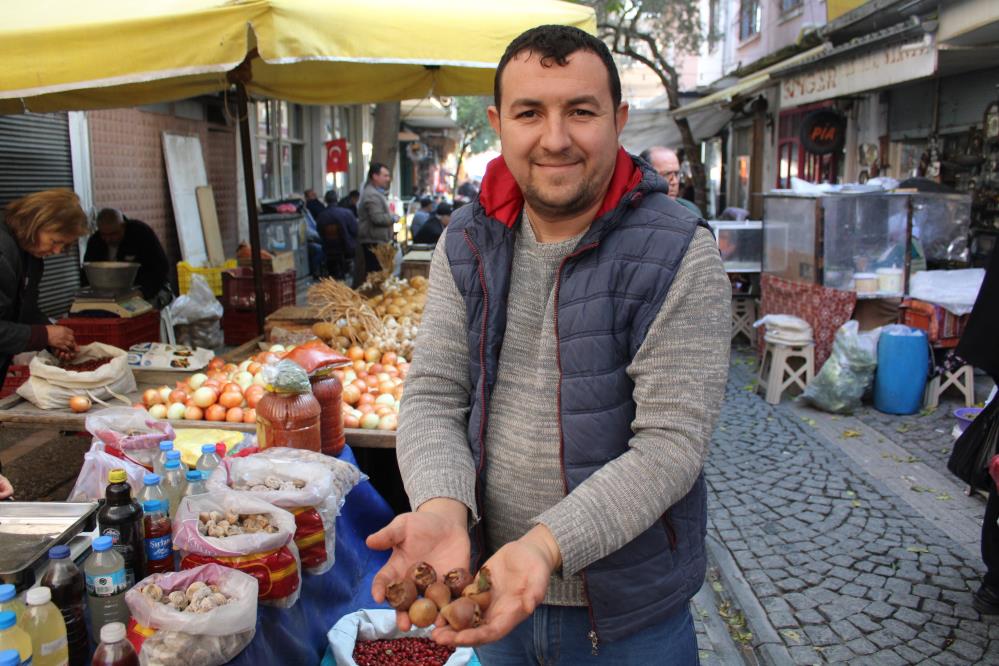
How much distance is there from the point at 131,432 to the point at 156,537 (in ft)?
3.37

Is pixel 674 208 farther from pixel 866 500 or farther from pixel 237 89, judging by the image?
pixel 237 89

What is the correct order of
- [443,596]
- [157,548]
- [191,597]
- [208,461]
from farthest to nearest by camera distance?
[208,461]
[157,548]
[191,597]
[443,596]

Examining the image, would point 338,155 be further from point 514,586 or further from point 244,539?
point 514,586

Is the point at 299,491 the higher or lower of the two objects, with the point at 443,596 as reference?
lower

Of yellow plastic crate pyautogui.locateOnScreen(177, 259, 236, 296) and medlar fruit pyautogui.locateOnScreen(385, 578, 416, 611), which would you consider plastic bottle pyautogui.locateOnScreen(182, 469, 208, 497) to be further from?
yellow plastic crate pyautogui.locateOnScreen(177, 259, 236, 296)

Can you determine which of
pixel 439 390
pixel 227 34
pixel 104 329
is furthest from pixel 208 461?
pixel 104 329

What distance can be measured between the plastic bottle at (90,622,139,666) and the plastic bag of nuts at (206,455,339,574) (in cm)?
70

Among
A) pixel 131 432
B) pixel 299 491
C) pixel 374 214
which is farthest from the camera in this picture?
pixel 374 214

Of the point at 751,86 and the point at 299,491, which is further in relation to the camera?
the point at 751,86

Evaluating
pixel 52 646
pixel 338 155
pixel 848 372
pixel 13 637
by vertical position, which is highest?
pixel 338 155

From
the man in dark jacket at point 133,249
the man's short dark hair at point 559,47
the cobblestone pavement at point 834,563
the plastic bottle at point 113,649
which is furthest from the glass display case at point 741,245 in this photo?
the plastic bottle at point 113,649

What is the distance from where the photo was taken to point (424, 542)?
152 cm

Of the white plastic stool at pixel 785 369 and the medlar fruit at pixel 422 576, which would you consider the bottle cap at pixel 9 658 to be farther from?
the white plastic stool at pixel 785 369

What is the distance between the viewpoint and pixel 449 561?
1.52 meters
